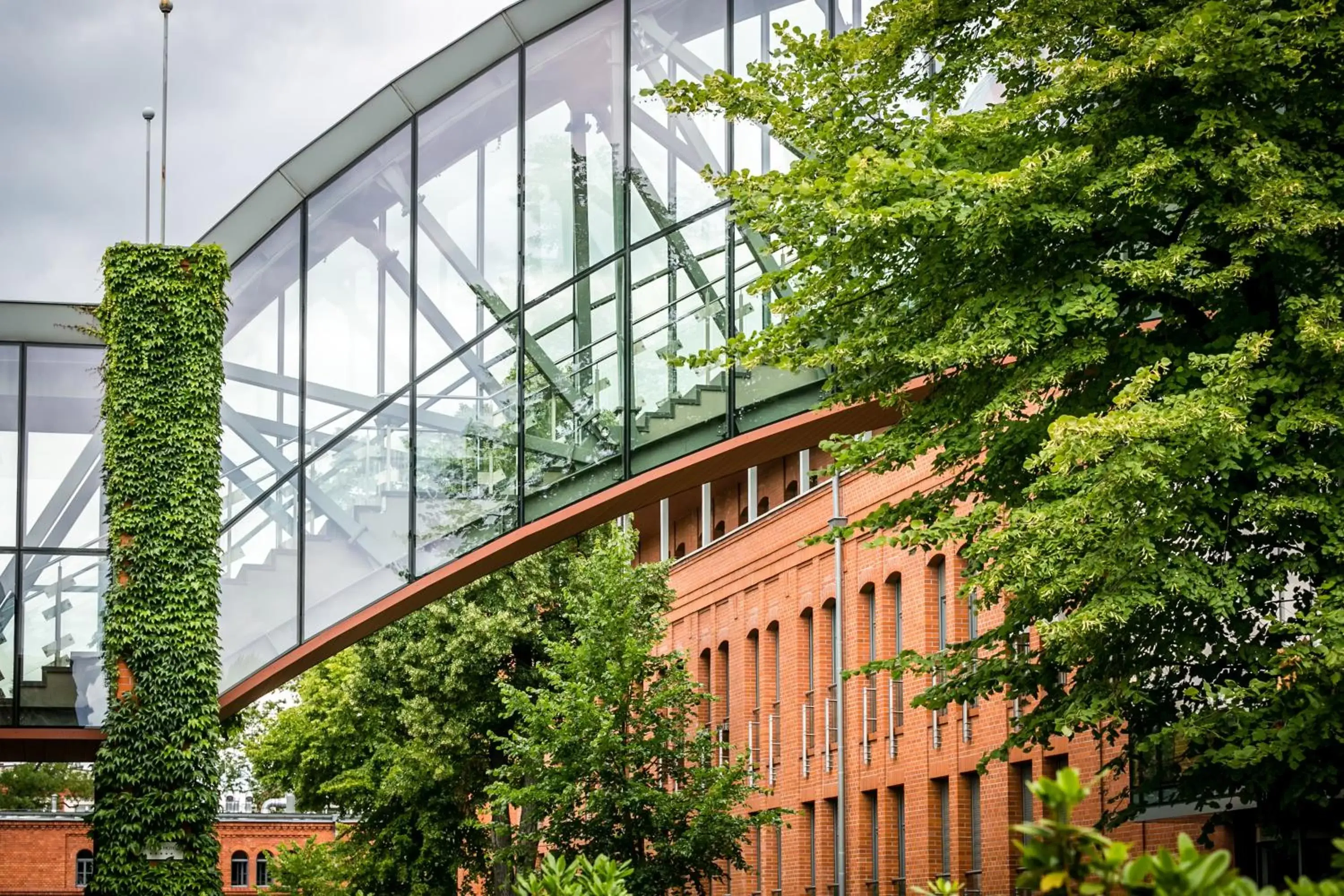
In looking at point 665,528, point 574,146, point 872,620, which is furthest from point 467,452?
point 665,528

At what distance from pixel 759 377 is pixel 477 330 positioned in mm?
4083

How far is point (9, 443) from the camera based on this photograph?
89.2ft

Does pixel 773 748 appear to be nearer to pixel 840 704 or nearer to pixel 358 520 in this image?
pixel 840 704

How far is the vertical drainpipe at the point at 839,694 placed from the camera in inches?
1334

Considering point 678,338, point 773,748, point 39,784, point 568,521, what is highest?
point 678,338

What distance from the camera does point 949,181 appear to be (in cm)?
1491

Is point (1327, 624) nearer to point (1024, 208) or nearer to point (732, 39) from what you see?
point (1024, 208)

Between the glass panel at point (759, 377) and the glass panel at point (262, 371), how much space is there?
20.9 ft

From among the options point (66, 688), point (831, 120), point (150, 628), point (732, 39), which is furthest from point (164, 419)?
point (831, 120)

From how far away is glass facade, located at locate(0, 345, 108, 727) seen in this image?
25641 millimetres

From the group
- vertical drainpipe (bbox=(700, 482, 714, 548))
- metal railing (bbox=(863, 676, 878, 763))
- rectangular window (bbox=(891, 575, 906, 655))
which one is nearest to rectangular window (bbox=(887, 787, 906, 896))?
metal railing (bbox=(863, 676, 878, 763))

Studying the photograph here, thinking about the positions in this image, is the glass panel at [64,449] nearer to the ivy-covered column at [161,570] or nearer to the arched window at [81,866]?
the ivy-covered column at [161,570]

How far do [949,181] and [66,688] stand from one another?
15.8 meters

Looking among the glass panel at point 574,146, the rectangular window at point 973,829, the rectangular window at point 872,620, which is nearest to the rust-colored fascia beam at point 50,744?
the glass panel at point 574,146
